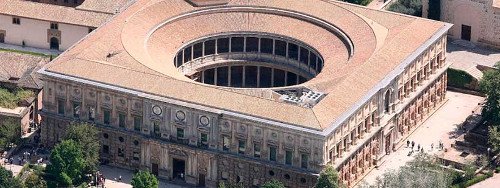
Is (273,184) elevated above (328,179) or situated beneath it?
situated beneath

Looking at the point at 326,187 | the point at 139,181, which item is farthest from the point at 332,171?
the point at 139,181

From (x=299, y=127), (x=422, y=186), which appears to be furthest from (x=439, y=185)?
(x=299, y=127)

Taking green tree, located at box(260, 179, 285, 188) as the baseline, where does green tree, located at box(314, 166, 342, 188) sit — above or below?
above

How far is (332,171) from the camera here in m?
199

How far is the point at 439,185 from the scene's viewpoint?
199625mm

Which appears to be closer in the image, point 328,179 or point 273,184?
point 273,184

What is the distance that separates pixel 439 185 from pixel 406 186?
363cm

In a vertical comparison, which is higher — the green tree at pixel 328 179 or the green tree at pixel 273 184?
the green tree at pixel 328 179

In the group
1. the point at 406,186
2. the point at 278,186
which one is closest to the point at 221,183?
the point at 278,186

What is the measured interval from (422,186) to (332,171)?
927 centimetres

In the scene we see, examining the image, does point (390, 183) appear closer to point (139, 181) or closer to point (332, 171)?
point (332, 171)

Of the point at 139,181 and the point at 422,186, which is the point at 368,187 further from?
the point at 139,181

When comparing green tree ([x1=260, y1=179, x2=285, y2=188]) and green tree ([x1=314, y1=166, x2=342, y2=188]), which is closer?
green tree ([x1=260, y1=179, x2=285, y2=188])

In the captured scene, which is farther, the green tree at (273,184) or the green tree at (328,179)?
the green tree at (328,179)
